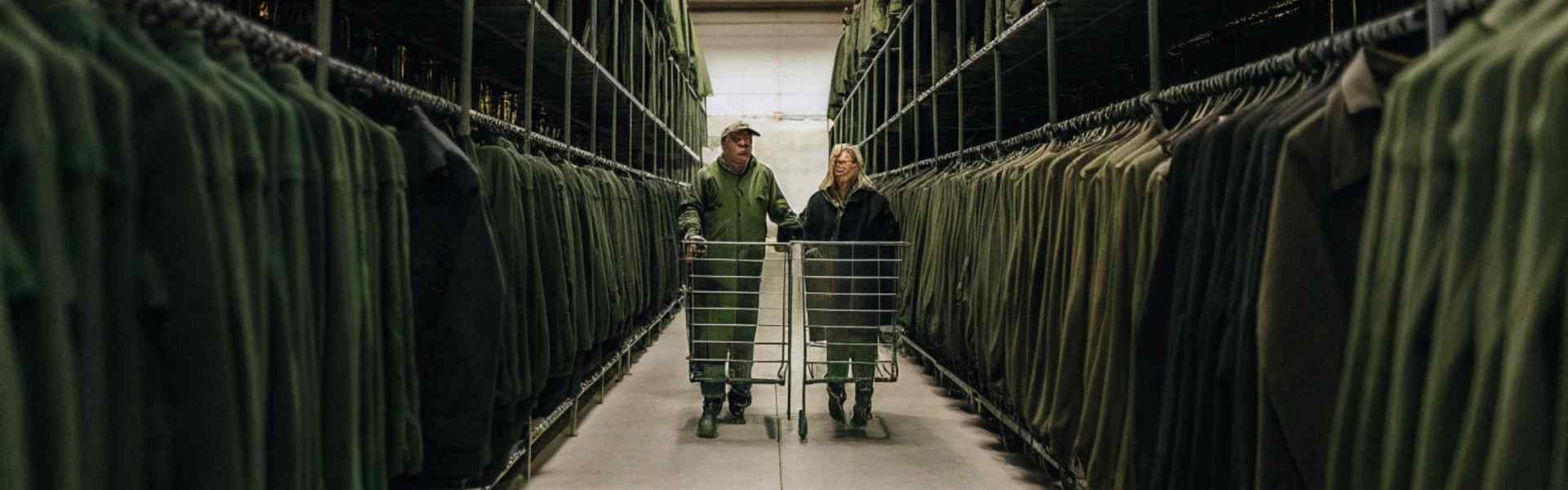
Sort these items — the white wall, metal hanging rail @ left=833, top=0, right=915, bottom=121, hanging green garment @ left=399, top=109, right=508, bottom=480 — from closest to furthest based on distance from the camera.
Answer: hanging green garment @ left=399, top=109, right=508, bottom=480
metal hanging rail @ left=833, top=0, right=915, bottom=121
the white wall

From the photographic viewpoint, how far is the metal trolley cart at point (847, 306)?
3896 millimetres

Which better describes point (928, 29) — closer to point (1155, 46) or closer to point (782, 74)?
point (1155, 46)

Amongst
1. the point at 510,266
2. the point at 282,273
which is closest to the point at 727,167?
the point at 510,266

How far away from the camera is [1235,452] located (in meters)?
1.48

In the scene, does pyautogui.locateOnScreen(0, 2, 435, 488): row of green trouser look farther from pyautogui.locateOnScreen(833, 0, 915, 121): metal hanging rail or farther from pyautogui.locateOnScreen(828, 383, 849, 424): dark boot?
pyautogui.locateOnScreen(833, 0, 915, 121): metal hanging rail

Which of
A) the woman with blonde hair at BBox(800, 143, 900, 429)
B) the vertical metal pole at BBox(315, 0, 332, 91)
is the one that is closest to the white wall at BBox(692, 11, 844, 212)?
the woman with blonde hair at BBox(800, 143, 900, 429)

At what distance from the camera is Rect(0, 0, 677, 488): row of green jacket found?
92cm

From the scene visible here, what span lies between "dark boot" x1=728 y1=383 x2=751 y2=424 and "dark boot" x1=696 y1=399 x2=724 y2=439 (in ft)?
0.52

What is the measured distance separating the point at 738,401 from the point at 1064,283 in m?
2.13

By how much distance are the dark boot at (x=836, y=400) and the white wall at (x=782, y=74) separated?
691cm

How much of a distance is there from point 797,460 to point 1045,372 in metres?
1.38

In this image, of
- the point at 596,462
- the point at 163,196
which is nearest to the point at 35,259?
the point at 163,196

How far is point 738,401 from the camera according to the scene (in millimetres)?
4191

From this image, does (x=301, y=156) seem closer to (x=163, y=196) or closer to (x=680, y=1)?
(x=163, y=196)
